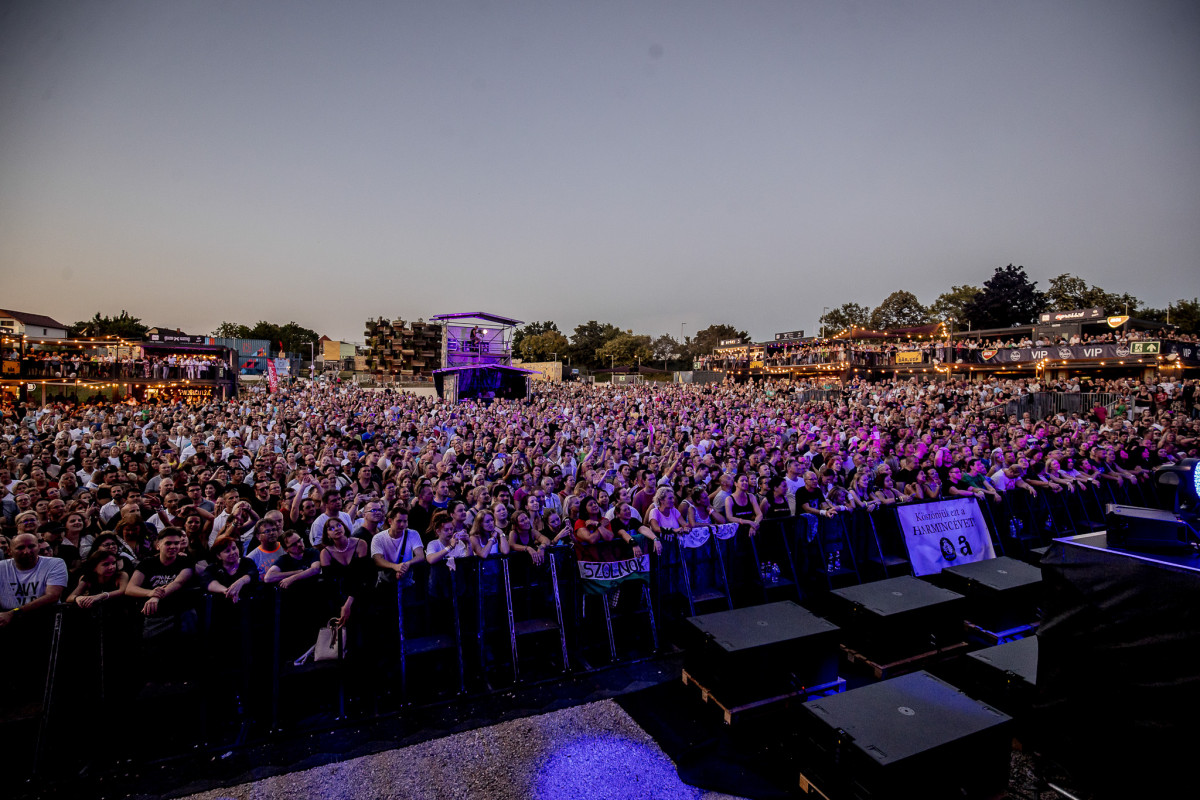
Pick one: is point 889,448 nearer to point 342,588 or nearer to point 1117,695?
point 1117,695

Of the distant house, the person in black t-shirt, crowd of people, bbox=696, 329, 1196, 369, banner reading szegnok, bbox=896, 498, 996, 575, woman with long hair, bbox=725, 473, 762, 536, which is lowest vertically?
banner reading szegnok, bbox=896, 498, 996, 575

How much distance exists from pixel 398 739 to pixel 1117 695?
514cm

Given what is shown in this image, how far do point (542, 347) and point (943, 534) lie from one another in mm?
85999

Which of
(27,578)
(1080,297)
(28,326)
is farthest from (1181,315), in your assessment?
(28,326)

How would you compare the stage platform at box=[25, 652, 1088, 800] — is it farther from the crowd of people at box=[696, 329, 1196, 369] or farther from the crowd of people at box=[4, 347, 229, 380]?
the crowd of people at box=[696, 329, 1196, 369]

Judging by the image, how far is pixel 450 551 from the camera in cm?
574

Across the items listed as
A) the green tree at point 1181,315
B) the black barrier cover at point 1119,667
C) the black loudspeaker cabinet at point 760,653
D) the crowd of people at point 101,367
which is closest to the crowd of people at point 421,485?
the black loudspeaker cabinet at point 760,653

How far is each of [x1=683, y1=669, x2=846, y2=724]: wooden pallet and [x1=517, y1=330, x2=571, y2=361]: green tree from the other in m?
87.3

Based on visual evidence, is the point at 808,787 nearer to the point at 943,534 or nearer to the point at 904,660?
the point at 904,660

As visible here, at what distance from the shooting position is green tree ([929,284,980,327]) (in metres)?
70.9

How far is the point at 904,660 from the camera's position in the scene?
5.50m

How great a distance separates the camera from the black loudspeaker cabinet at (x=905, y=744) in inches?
130

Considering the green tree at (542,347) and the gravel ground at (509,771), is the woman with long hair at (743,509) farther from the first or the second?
the green tree at (542,347)

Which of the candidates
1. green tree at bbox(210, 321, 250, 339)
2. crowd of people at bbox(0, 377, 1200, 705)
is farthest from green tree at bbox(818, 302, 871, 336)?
green tree at bbox(210, 321, 250, 339)
